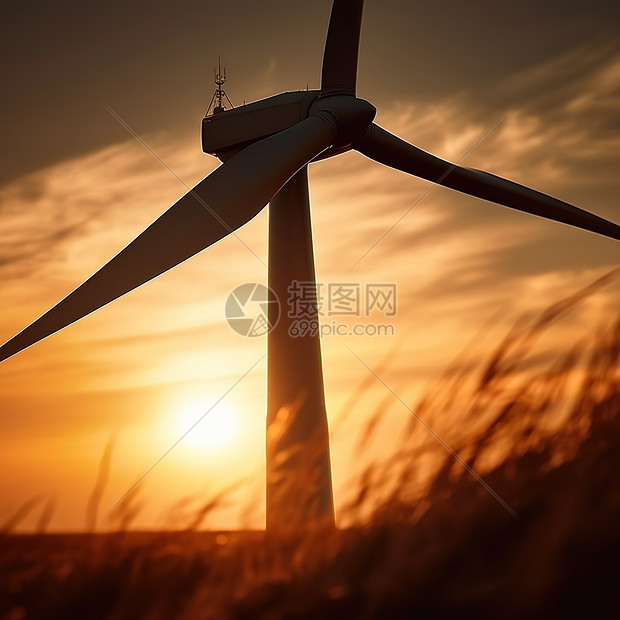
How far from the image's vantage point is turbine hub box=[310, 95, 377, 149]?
42.7ft

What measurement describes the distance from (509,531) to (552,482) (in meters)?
0.09

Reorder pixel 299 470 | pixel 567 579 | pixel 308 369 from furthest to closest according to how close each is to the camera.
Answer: pixel 308 369, pixel 299 470, pixel 567 579

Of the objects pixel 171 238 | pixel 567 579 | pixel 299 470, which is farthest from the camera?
pixel 171 238

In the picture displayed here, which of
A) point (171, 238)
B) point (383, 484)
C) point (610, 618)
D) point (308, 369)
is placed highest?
point (308, 369)

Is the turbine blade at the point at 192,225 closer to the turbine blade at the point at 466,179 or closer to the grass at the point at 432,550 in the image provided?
the turbine blade at the point at 466,179

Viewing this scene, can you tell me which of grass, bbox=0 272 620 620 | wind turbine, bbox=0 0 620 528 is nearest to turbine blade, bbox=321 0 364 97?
wind turbine, bbox=0 0 620 528

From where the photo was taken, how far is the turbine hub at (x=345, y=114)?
1300 centimetres

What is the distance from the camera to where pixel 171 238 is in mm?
8250

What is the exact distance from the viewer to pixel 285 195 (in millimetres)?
14086

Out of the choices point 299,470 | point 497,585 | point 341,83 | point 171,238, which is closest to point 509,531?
point 497,585

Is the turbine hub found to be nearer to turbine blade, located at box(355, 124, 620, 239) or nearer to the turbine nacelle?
the turbine nacelle

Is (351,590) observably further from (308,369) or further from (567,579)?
(308,369)

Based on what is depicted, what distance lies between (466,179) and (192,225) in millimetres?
8047

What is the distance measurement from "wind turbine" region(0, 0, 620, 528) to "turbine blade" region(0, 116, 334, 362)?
1 cm
